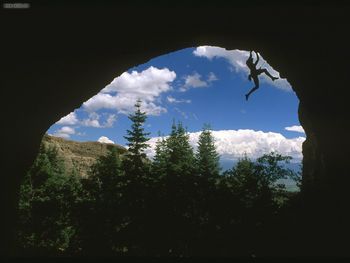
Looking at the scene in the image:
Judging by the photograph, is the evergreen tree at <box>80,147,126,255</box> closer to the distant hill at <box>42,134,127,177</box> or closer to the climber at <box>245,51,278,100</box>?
the climber at <box>245,51,278,100</box>

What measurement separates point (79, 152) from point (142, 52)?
133ft

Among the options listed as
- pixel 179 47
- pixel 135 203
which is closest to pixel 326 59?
pixel 179 47

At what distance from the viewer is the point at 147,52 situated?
9328mm

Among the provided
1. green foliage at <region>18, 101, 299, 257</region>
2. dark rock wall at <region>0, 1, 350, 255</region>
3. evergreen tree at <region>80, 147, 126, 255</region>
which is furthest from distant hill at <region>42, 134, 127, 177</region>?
evergreen tree at <region>80, 147, 126, 255</region>

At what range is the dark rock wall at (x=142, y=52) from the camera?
735 cm

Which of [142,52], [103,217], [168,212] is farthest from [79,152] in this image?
[168,212]

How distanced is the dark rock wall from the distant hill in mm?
35118

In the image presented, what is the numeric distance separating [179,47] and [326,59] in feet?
14.5

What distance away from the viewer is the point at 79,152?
47.0 m

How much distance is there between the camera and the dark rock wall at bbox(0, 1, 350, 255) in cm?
735

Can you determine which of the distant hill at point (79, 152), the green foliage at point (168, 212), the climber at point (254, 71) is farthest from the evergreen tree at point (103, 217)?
the distant hill at point (79, 152)

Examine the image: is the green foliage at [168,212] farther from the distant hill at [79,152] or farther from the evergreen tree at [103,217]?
the distant hill at [79,152]

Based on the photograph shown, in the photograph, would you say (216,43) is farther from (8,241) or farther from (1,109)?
(8,241)

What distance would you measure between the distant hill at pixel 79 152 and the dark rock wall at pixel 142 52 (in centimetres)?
3512
